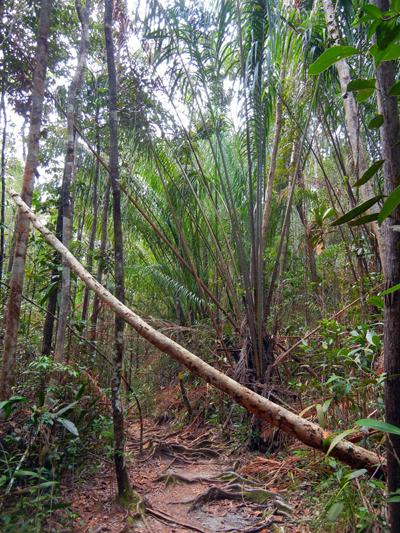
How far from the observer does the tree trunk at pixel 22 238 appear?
4.02 meters

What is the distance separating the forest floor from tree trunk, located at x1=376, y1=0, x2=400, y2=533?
2.38m

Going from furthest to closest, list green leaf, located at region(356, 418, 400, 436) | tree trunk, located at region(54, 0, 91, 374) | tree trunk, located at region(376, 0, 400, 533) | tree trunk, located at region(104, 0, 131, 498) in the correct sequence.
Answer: tree trunk, located at region(54, 0, 91, 374) → tree trunk, located at region(104, 0, 131, 498) → tree trunk, located at region(376, 0, 400, 533) → green leaf, located at region(356, 418, 400, 436)

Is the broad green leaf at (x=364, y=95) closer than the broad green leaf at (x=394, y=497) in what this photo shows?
No

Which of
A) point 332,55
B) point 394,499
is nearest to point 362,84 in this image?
point 332,55

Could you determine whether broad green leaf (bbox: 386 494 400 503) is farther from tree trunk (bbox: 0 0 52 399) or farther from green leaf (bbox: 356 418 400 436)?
tree trunk (bbox: 0 0 52 399)

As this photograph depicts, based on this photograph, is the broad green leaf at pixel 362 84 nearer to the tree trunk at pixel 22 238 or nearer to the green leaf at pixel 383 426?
the green leaf at pixel 383 426

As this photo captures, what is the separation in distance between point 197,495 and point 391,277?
392 centimetres

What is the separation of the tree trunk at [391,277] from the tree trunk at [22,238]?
368 centimetres

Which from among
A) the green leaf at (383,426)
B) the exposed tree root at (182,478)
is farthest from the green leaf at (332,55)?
the exposed tree root at (182,478)

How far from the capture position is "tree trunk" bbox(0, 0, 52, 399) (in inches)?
158

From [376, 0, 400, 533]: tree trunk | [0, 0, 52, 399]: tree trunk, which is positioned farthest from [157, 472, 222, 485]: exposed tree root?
[376, 0, 400, 533]: tree trunk

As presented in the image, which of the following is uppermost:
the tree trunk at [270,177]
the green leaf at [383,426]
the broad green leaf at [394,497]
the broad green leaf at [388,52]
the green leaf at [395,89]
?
the tree trunk at [270,177]

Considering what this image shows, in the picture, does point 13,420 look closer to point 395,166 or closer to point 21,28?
point 395,166

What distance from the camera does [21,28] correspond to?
6051 millimetres
